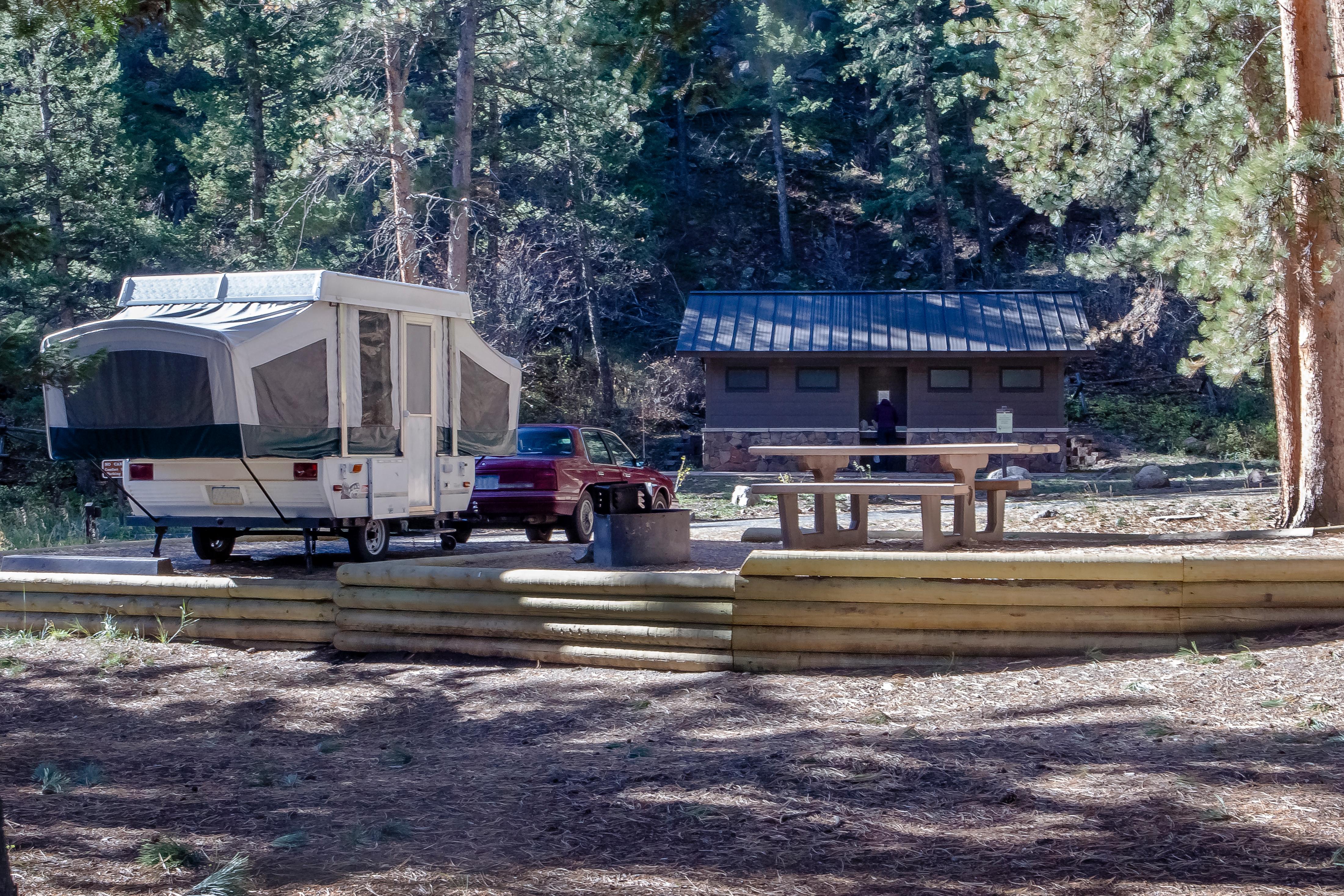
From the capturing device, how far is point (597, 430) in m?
14.9

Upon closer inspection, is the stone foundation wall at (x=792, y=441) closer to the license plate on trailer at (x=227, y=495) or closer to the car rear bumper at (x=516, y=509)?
the car rear bumper at (x=516, y=509)

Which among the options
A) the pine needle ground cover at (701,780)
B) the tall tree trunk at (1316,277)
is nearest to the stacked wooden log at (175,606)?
the pine needle ground cover at (701,780)

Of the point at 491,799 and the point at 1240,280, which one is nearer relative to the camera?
the point at 491,799

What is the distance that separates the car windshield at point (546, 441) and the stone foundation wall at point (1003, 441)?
14.4 metres

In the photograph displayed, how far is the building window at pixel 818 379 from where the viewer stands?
27.7m

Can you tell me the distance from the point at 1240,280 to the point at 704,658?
20.6ft

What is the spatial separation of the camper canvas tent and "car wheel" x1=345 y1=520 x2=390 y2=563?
72cm

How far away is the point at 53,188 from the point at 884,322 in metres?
18.8

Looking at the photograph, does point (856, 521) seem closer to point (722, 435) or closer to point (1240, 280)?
point (1240, 280)

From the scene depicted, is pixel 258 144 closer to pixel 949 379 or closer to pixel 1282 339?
pixel 949 379

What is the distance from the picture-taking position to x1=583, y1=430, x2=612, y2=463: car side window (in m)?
14.3

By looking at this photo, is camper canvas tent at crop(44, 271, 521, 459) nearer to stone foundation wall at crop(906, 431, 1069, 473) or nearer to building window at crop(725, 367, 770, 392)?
building window at crop(725, 367, 770, 392)

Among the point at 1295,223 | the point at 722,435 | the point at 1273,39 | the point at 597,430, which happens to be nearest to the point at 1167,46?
the point at 1273,39

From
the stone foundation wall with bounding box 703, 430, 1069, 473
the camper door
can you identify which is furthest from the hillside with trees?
the stone foundation wall with bounding box 703, 430, 1069, 473
